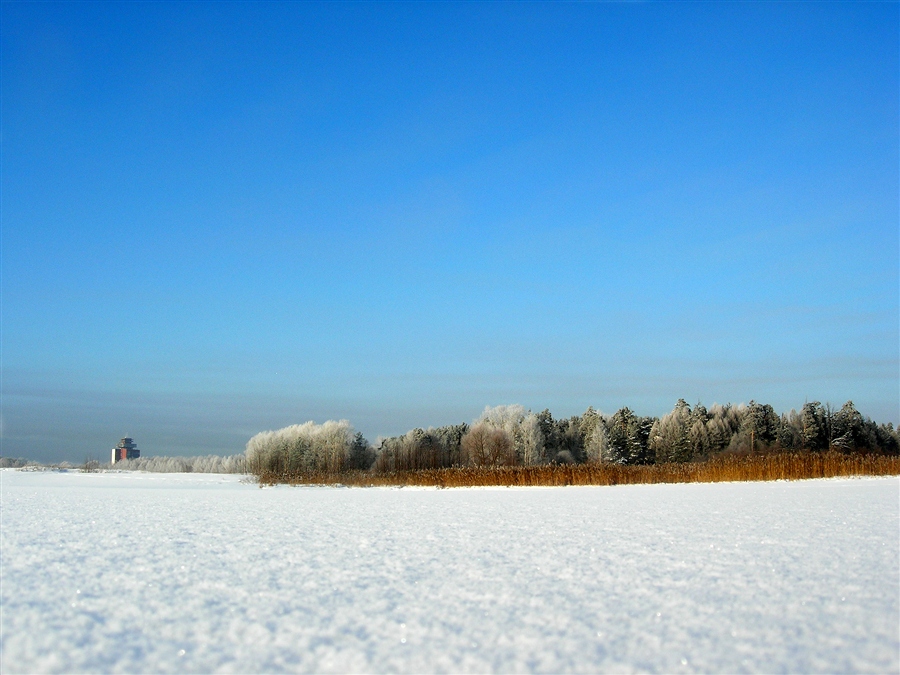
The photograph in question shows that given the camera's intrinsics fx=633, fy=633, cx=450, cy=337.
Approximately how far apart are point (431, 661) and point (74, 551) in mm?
3907

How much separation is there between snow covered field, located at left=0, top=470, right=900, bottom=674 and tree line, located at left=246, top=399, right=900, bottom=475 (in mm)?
36582

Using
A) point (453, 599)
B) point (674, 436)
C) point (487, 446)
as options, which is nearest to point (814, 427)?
point (674, 436)

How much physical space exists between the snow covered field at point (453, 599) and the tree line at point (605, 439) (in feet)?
120

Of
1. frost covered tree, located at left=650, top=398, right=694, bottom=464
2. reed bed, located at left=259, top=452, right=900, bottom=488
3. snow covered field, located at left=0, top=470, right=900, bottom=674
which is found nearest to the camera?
snow covered field, located at left=0, top=470, right=900, bottom=674

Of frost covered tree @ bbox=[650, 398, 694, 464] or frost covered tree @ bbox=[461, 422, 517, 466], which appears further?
frost covered tree @ bbox=[461, 422, 517, 466]

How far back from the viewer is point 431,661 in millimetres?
2709

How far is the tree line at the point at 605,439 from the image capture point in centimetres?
4544

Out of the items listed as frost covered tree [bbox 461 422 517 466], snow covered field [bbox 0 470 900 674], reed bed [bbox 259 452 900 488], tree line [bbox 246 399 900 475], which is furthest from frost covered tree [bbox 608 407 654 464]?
snow covered field [bbox 0 470 900 674]

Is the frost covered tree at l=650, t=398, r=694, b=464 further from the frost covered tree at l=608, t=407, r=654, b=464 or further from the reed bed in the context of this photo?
the reed bed

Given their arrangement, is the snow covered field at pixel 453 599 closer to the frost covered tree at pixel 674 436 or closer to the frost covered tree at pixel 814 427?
the frost covered tree at pixel 674 436

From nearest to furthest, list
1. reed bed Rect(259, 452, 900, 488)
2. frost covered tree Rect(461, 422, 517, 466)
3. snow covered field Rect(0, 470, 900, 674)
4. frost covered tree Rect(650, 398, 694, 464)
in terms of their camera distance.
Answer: snow covered field Rect(0, 470, 900, 674), reed bed Rect(259, 452, 900, 488), frost covered tree Rect(650, 398, 694, 464), frost covered tree Rect(461, 422, 517, 466)

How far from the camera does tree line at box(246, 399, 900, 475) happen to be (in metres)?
45.4

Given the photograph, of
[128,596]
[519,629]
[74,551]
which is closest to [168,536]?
[74,551]

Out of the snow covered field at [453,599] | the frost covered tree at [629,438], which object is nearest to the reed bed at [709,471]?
the snow covered field at [453,599]
